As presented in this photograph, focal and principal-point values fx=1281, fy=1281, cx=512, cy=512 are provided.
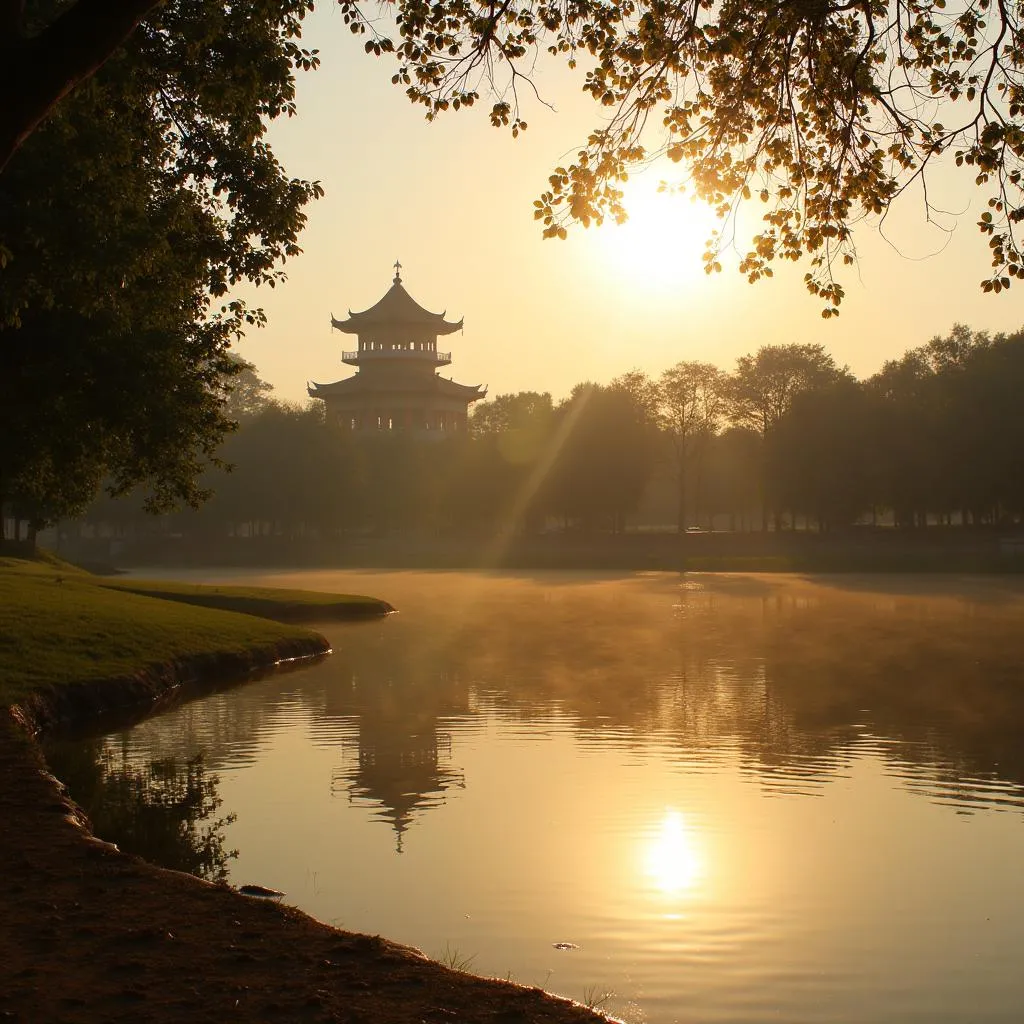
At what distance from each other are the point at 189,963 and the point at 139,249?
11.4 metres

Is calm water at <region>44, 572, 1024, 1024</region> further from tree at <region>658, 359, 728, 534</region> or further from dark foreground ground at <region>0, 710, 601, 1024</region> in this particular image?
tree at <region>658, 359, 728, 534</region>

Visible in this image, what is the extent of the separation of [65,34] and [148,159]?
33.5 ft

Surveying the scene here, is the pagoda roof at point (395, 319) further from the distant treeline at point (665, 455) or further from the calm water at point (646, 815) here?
the calm water at point (646, 815)

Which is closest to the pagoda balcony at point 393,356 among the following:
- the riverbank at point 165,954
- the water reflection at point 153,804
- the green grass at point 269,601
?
the green grass at point 269,601

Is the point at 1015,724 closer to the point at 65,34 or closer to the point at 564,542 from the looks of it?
the point at 65,34

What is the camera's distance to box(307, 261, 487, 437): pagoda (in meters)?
113

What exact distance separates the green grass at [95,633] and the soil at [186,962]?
29.9 feet

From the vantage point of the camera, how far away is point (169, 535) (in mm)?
97250

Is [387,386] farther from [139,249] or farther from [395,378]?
[139,249]

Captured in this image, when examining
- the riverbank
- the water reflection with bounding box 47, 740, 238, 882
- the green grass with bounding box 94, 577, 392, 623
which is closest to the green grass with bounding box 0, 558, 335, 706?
the water reflection with bounding box 47, 740, 238, 882

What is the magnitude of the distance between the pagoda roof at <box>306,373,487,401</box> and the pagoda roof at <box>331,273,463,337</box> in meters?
4.39

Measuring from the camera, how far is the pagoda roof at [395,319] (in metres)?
114

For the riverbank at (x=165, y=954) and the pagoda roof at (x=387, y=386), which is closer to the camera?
Answer: the riverbank at (x=165, y=954)

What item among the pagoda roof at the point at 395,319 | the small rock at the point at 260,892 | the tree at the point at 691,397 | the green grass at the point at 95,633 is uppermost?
the pagoda roof at the point at 395,319
